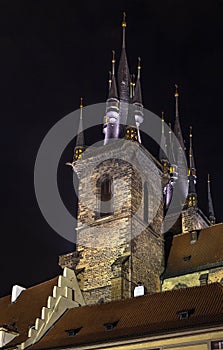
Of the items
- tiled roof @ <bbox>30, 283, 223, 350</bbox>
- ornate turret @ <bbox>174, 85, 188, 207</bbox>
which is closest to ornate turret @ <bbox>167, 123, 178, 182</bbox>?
ornate turret @ <bbox>174, 85, 188, 207</bbox>

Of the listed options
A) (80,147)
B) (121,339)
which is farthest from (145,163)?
(121,339)

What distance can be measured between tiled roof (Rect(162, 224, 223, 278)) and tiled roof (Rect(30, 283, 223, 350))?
941 centimetres

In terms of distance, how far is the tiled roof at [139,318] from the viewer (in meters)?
23.6

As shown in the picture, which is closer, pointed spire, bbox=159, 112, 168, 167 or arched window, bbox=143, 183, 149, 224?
arched window, bbox=143, 183, 149, 224

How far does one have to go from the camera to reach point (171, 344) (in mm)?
22953

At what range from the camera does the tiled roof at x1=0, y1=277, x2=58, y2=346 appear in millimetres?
30234

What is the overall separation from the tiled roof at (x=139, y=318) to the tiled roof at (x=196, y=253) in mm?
9408

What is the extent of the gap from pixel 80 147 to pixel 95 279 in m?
10.4

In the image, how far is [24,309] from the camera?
32.7 meters

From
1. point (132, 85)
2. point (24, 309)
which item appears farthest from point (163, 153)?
point (24, 309)

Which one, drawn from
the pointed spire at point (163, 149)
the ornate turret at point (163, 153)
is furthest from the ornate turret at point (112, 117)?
the pointed spire at point (163, 149)

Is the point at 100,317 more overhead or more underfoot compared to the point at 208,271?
more underfoot

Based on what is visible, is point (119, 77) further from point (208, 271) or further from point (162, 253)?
point (208, 271)

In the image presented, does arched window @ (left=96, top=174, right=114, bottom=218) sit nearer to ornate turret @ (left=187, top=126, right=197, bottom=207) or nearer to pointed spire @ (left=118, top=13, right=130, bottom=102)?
pointed spire @ (left=118, top=13, right=130, bottom=102)
